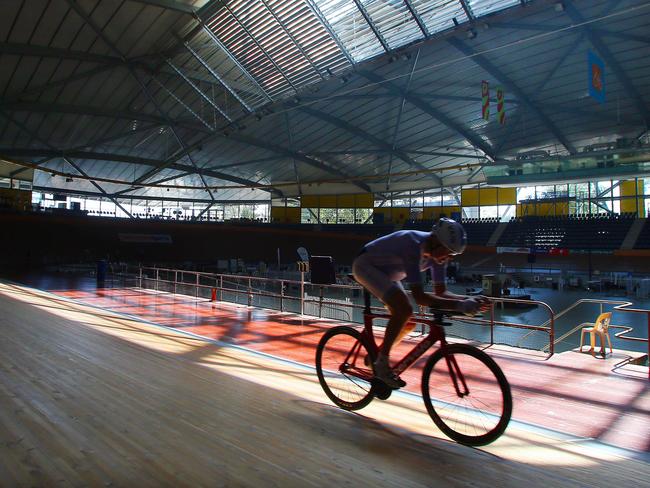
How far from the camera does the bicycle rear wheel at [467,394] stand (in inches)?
111

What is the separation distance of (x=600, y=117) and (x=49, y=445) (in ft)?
124

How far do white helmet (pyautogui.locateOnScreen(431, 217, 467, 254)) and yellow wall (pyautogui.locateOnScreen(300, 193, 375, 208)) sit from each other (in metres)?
46.6

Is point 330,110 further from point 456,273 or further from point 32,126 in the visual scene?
point 32,126

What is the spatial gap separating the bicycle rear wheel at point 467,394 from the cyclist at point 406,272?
0.89 feet

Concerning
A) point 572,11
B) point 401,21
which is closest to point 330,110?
point 401,21

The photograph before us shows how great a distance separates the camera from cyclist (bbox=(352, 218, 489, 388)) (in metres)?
2.97

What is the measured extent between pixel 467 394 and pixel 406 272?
910mm

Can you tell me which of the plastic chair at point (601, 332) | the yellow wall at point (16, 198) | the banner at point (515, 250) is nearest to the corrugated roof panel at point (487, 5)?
the plastic chair at point (601, 332)

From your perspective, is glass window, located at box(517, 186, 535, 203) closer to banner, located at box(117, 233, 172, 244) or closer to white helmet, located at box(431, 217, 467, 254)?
banner, located at box(117, 233, 172, 244)

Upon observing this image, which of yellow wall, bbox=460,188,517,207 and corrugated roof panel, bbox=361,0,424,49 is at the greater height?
corrugated roof panel, bbox=361,0,424,49

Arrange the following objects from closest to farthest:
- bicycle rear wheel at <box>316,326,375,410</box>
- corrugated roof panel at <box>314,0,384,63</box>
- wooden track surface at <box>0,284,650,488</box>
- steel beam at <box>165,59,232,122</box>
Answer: wooden track surface at <box>0,284,650,488</box>, bicycle rear wheel at <box>316,326,375,410</box>, corrugated roof panel at <box>314,0,384,63</box>, steel beam at <box>165,59,232,122</box>

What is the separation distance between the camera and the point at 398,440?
9.74ft

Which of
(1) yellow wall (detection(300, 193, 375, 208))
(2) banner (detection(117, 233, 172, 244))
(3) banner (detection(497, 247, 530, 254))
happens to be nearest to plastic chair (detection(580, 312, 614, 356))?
(3) banner (detection(497, 247, 530, 254))

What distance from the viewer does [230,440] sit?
2807 millimetres
